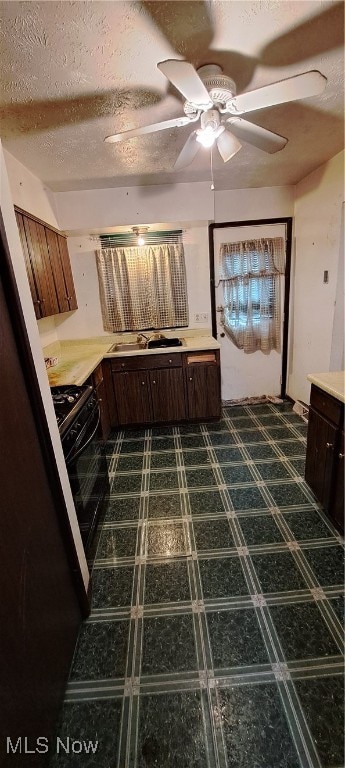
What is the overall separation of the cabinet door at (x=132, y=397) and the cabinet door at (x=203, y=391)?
45 cm

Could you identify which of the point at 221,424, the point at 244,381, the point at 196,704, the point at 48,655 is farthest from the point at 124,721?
the point at 244,381

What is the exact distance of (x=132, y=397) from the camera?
324cm

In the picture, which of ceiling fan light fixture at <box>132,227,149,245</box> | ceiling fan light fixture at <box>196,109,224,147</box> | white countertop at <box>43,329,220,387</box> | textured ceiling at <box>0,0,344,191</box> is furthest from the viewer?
ceiling fan light fixture at <box>132,227,149,245</box>

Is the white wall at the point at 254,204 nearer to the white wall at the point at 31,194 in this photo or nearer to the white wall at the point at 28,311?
the white wall at the point at 31,194

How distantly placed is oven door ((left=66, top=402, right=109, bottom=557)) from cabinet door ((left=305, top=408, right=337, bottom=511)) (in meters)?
1.38

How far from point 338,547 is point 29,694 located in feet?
5.22

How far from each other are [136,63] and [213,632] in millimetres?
2507

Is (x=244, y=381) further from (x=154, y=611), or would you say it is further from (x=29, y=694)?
(x=29, y=694)

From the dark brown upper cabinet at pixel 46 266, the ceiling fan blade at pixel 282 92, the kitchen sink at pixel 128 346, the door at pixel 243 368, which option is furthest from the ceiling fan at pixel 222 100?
the kitchen sink at pixel 128 346

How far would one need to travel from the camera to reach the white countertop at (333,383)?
1.63 meters

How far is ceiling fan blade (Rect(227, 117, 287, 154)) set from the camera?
4.83 feet

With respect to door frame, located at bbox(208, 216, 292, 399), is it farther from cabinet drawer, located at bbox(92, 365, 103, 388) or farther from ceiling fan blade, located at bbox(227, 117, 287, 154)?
ceiling fan blade, located at bbox(227, 117, 287, 154)

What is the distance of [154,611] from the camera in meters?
Answer: 1.47

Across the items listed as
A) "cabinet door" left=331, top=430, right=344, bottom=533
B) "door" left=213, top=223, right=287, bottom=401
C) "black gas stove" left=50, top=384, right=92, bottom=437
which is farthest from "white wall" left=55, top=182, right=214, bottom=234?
"cabinet door" left=331, top=430, right=344, bottom=533
